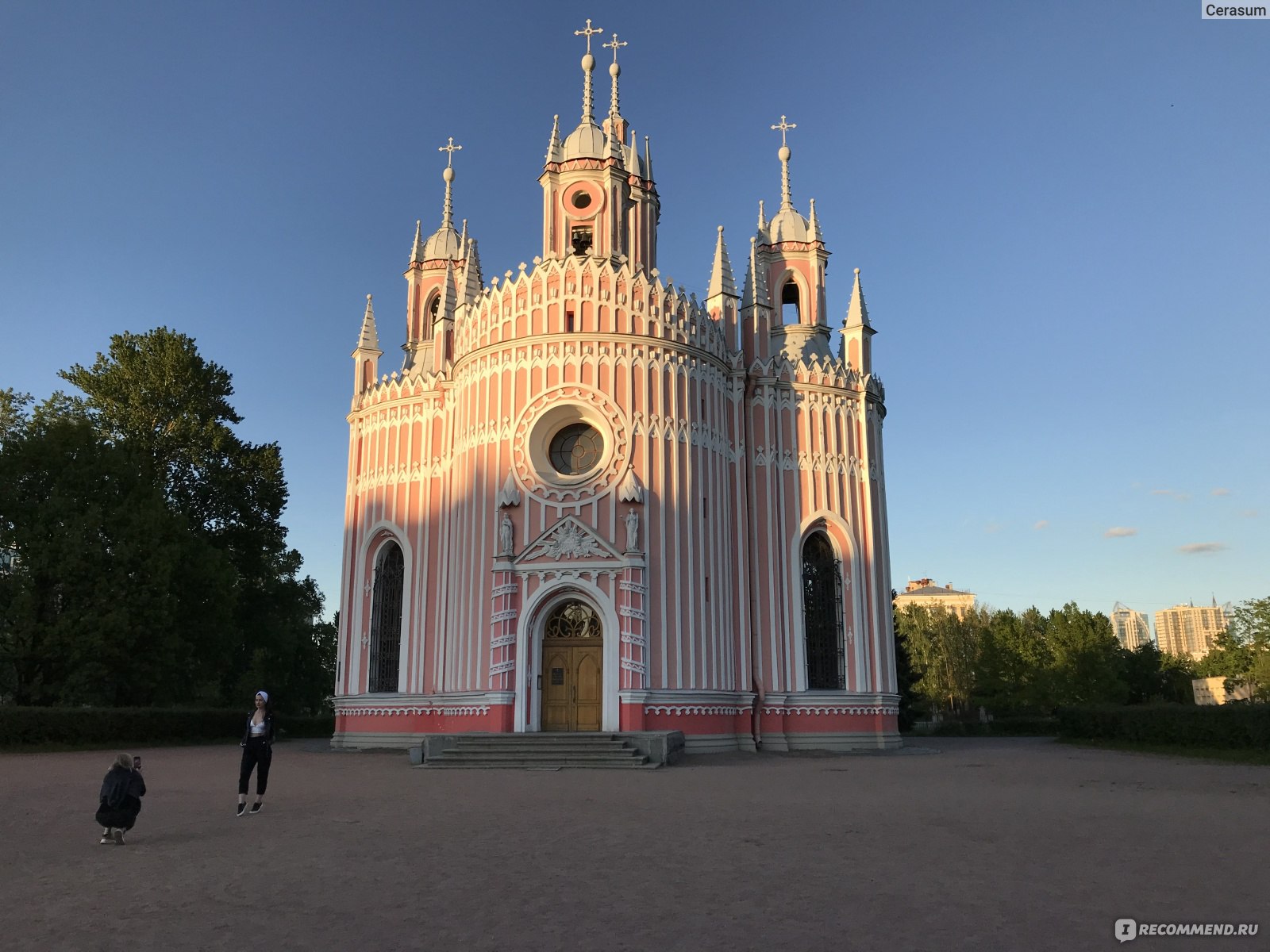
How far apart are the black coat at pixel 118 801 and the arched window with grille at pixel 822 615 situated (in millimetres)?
22074

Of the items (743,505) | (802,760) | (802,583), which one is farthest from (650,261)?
(802,760)

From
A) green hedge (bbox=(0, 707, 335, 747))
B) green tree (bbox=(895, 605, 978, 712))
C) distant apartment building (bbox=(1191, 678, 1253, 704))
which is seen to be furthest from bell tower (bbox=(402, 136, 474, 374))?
distant apartment building (bbox=(1191, 678, 1253, 704))

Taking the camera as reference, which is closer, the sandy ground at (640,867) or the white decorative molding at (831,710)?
the sandy ground at (640,867)

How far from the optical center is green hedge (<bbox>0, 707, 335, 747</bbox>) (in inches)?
1049

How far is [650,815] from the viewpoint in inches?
496

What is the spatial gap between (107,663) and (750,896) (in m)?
29.5

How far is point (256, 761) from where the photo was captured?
13320 mm

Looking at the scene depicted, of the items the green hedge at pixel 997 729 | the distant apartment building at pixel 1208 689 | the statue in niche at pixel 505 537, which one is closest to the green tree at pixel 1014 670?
the green hedge at pixel 997 729

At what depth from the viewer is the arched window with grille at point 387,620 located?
31.4 metres

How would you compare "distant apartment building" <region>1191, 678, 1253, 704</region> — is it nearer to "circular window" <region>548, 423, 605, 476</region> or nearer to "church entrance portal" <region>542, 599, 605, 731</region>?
"church entrance portal" <region>542, 599, 605, 731</region>

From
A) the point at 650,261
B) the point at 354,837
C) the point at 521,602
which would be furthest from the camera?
the point at 650,261

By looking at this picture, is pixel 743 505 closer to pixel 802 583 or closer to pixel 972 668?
pixel 802 583

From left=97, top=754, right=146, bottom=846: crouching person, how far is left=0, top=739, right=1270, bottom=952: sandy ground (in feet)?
0.73

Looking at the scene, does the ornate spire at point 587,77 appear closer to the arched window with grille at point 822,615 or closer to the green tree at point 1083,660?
the arched window with grille at point 822,615
